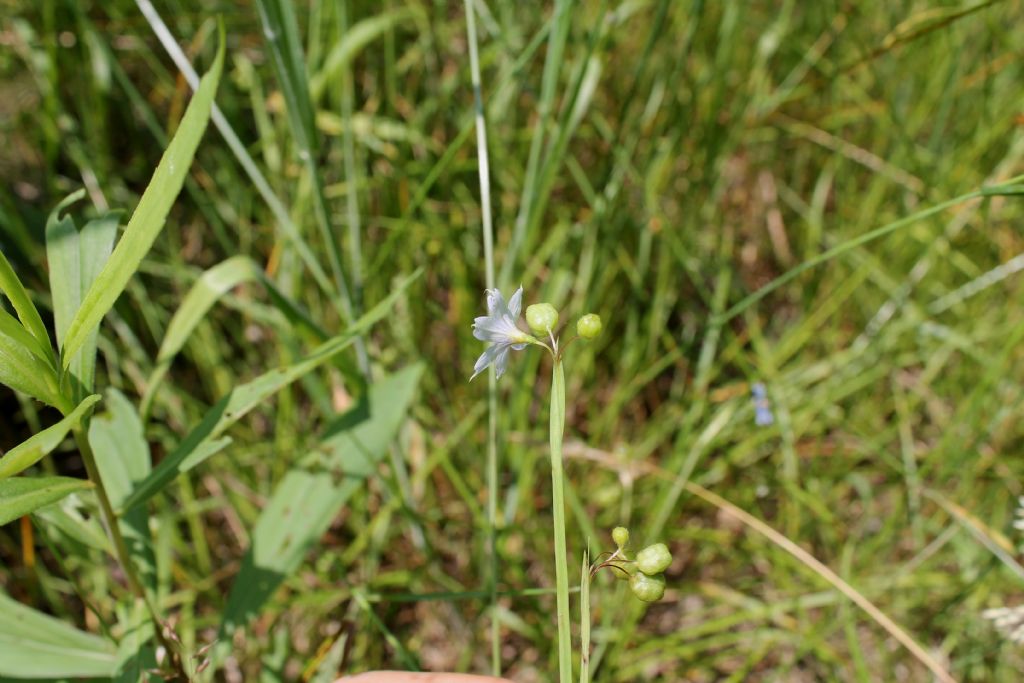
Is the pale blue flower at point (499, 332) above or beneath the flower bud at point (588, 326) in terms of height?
beneath

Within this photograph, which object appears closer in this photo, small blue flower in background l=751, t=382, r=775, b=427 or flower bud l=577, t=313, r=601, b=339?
flower bud l=577, t=313, r=601, b=339

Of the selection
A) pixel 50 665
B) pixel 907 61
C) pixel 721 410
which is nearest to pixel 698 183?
pixel 721 410

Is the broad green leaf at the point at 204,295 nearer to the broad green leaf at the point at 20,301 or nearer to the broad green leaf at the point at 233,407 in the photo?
the broad green leaf at the point at 233,407

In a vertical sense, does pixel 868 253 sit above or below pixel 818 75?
below

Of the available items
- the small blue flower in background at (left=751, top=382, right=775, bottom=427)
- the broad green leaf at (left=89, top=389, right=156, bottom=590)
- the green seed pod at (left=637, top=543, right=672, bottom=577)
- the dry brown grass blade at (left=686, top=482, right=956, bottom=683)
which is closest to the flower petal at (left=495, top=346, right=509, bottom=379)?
the green seed pod at (left=637, top=543, right=672, bottom=577)

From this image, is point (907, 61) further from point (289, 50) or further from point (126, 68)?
point (126, 68)

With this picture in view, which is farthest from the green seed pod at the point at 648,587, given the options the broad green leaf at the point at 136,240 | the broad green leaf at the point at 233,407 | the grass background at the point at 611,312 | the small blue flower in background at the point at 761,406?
the small blue flower in background at the point at 761,406

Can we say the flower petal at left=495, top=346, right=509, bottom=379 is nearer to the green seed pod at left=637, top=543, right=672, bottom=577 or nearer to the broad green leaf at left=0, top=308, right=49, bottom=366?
the green seed pod at left=637, top=543, right=672, bottom=577
